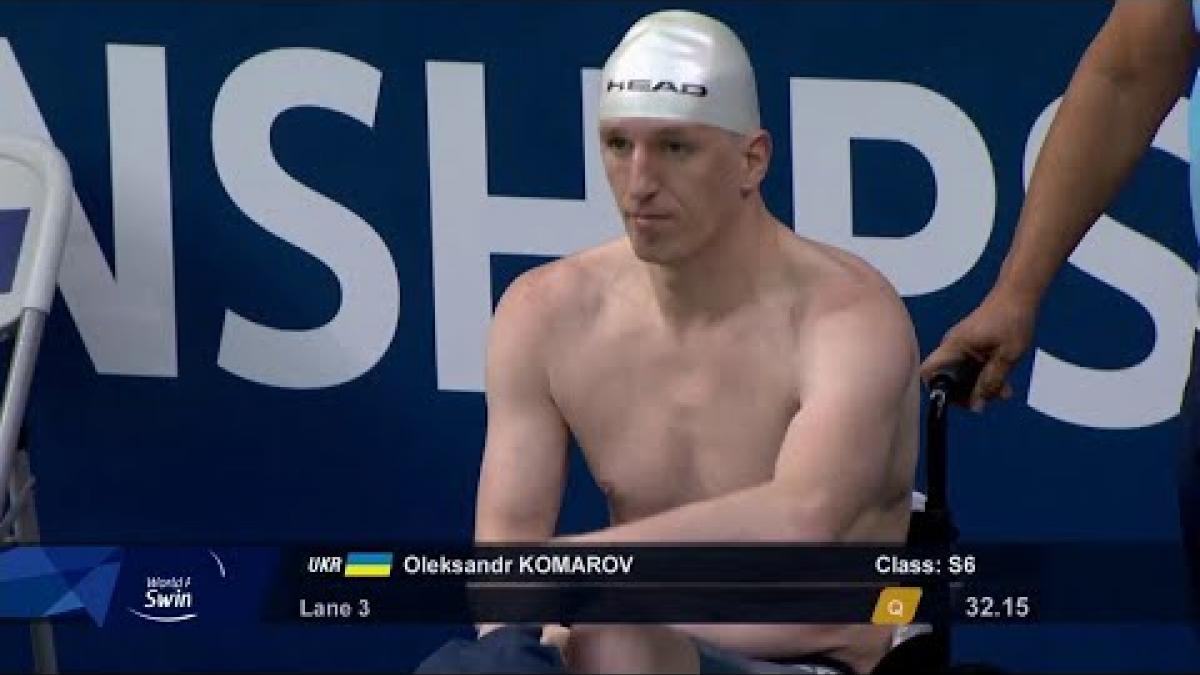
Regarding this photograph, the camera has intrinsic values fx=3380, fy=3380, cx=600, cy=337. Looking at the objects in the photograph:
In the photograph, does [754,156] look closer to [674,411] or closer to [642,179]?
[642,179]

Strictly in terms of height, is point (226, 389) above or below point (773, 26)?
below

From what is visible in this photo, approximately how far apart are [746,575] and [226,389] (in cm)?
198

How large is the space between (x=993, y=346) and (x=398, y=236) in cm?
179

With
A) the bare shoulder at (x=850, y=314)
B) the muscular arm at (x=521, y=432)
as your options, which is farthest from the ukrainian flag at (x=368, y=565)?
the bare shoulder at (x=850, y=314)

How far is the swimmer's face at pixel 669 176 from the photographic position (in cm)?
471

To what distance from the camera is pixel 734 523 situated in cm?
453

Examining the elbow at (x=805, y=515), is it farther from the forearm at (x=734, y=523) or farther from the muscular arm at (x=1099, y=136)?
the muscular arm at (x=1099, y=136)

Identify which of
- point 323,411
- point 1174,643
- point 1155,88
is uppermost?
point 1155,88

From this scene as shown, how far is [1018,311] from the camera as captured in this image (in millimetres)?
4730

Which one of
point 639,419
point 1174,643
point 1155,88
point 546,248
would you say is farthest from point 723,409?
point 1174,643

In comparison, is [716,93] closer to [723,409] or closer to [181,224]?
[723,409]

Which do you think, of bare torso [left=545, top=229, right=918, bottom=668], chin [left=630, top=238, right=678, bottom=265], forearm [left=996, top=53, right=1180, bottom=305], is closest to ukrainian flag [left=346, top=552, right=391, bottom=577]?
bare torso [left=545, top=229, right=918, bottom=668]

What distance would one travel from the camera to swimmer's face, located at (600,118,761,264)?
4711 mm

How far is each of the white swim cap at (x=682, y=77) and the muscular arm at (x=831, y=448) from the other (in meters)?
0.33
